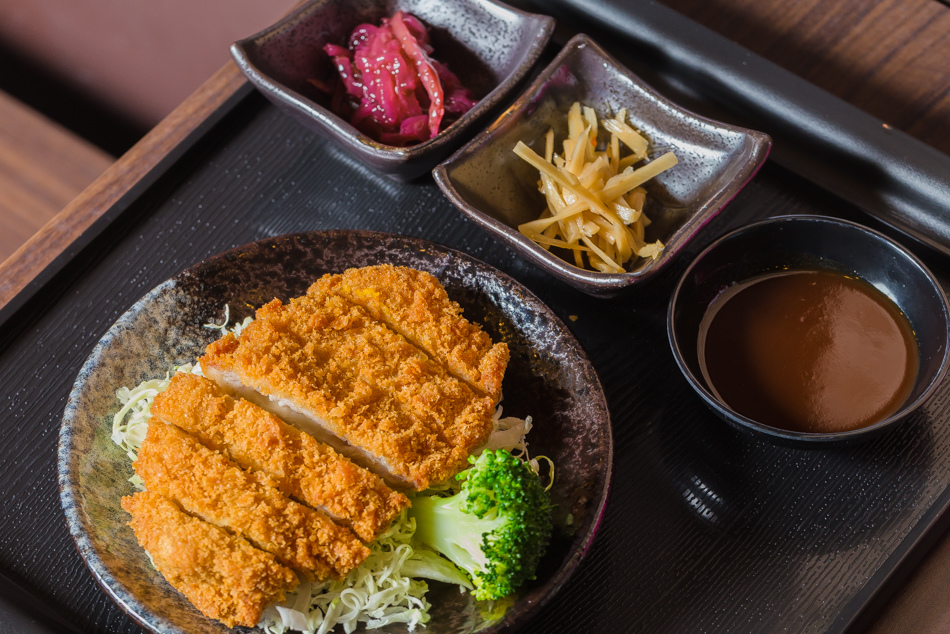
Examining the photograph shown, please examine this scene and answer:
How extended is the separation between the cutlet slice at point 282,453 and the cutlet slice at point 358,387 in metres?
0.07

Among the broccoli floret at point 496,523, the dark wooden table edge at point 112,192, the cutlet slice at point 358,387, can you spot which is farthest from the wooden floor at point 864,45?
the broccoli floret at point 496,523

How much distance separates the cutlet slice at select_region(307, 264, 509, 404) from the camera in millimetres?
2387

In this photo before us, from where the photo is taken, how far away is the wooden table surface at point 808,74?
290cm

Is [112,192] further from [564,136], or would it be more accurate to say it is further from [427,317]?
[564,136]

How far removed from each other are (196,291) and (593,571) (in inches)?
59.5

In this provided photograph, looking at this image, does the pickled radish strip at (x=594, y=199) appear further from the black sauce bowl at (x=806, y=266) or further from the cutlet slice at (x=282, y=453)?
the cutlet slice at (x=282, y=453)

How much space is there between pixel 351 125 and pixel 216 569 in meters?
1.59

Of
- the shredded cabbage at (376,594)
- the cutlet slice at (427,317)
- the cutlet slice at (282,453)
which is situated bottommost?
the shredded cabbage at (376,594)

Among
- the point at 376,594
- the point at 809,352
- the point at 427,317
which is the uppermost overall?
the point at 809,352

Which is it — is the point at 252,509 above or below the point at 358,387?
below

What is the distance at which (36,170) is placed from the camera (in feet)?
13.8

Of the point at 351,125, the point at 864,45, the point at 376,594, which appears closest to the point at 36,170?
the point at 351,125

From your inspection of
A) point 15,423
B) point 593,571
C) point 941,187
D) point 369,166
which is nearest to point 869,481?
point 593,571

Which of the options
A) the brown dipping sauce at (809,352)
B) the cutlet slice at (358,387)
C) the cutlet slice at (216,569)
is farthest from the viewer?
the brown dipping sauce at (809,352)
